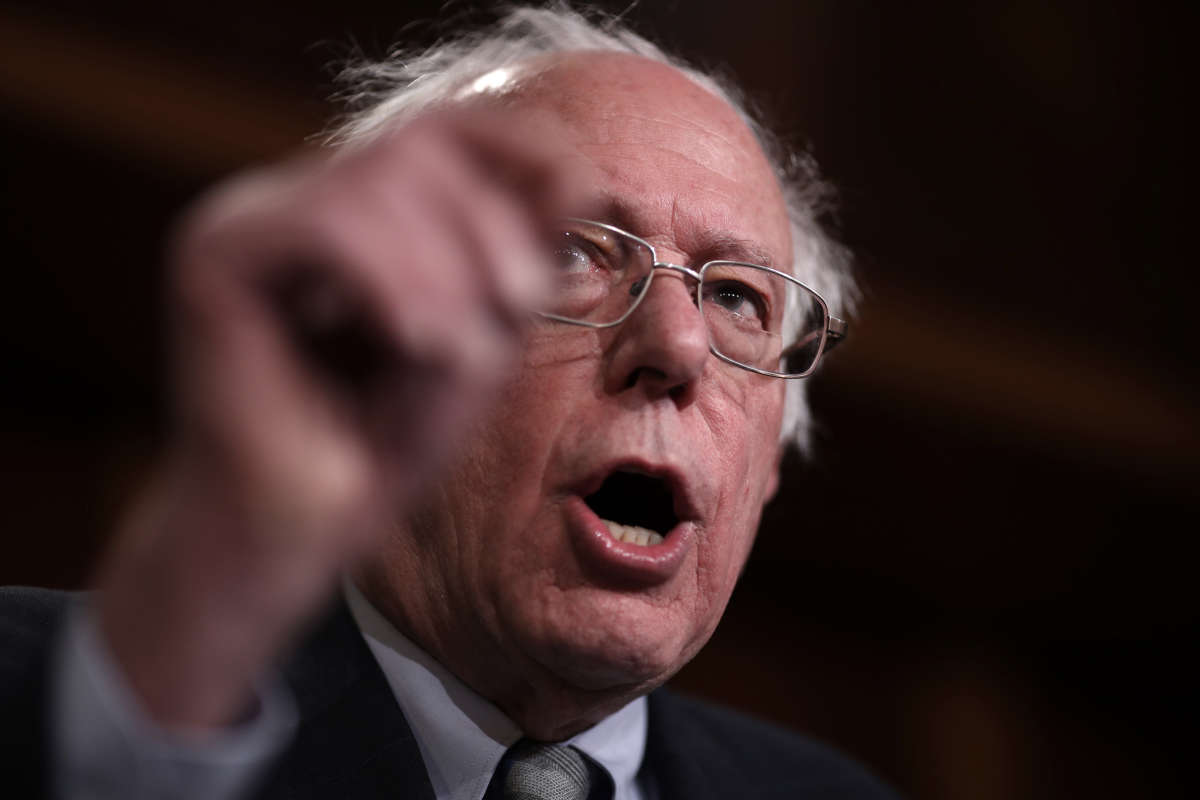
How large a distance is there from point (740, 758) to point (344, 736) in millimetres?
747

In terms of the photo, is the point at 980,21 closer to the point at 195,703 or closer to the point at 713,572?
the point at 713,572

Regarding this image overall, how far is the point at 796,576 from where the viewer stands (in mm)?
3775

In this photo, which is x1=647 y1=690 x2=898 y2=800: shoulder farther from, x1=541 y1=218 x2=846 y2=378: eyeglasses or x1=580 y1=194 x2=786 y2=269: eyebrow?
x1=580 y1=194 x2=786 y2=269: eyebrow

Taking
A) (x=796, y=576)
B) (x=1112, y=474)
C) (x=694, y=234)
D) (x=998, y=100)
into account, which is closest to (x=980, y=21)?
(x=998, y=100)

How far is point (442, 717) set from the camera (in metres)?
1.21

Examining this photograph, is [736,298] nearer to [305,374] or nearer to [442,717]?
[442,717]

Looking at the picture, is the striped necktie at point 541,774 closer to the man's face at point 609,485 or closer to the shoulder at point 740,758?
the man's face at point 609,485

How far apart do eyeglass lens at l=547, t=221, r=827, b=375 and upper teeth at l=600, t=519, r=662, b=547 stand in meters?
0.22

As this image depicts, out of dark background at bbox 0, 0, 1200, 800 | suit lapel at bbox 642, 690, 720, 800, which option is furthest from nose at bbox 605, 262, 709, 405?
dark background at bbox 0, 0, 1200, 800

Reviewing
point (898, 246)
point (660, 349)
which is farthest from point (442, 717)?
point (898, 246)

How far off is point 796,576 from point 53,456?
2.36 meters

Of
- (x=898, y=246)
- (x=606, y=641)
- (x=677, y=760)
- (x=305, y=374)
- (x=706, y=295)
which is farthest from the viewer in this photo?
(x=898, y=246)

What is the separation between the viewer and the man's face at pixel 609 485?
114 centimetres

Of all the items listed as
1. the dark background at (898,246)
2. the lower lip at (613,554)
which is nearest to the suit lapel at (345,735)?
the lower lip at (613,554)
